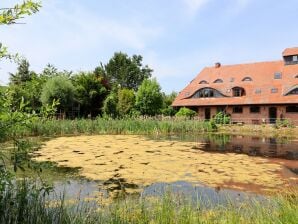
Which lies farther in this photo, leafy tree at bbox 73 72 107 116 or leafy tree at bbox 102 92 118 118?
leafy tree at bbox 73 72 107 116

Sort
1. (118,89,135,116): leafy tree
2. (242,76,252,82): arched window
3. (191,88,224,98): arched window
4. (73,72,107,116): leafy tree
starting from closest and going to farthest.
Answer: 1. (73,72,107,116): leafy tree
2. (191,88,224,98): arched window
3. (242,76,252,82): arched window
4. (118,89,135,116): leafy tree

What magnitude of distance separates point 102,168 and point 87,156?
2.50 meters

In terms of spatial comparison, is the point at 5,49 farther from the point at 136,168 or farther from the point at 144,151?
the point at 144,151

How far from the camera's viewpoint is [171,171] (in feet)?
32.4

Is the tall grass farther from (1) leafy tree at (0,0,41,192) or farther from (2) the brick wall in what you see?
(1) leafy tree at (0,0,41,192)

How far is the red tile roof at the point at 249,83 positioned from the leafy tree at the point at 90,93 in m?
8.55

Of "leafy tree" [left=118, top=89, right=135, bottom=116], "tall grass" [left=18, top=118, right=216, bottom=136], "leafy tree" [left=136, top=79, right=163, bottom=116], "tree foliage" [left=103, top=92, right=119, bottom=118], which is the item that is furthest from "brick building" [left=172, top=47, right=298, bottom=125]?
"tall grass" [left=18, top=118, right=216, bottom=136]

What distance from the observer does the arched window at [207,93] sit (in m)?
35.3

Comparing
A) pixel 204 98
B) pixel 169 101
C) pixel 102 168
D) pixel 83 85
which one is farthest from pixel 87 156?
pixel 169 101

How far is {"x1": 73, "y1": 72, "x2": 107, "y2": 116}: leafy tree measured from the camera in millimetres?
31809

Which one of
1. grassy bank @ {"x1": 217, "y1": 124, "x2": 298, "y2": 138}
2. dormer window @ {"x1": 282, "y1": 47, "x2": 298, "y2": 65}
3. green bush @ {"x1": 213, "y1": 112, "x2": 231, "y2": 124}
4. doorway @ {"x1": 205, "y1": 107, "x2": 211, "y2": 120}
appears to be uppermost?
dormer window @ {"x1": 282, "y1": 47, "x2": 298, "y2": 65}

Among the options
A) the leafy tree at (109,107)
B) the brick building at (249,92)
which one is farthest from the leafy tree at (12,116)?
the brick building at (249,92)

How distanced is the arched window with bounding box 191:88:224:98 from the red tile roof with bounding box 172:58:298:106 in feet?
1.07

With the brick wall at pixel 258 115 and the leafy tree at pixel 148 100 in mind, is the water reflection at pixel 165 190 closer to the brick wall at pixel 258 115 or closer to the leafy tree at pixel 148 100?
the brick wall at pixel 258 115
